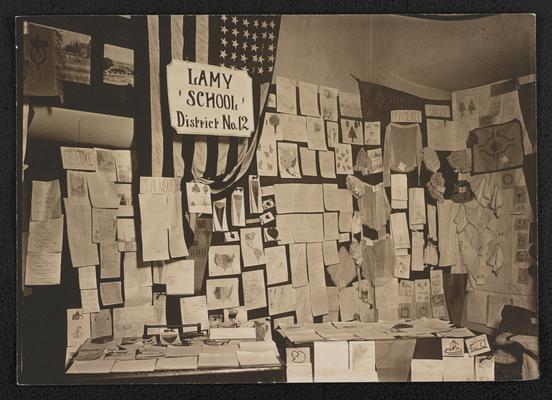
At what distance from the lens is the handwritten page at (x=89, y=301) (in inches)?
66.2

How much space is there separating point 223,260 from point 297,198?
0.97 ft

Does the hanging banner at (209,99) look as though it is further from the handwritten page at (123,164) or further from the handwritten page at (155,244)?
the handwritten page at (155,244)

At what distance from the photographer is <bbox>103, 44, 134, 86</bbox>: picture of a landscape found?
5.51 feet

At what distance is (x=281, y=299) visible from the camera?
174cm

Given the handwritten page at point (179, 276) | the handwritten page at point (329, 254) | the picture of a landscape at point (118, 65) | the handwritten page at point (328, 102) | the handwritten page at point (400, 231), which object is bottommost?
the handwritten page at point (179, 276)

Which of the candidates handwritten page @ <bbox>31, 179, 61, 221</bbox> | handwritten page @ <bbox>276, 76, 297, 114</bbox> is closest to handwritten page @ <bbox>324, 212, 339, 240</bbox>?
handwritten page @ <bbox>276, 76, 297, 114</bbox>

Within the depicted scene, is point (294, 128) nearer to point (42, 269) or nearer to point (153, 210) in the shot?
point (153, 210)

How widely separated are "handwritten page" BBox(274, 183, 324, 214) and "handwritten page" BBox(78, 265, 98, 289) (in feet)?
1.95

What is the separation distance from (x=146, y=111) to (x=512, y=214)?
1.17 metres

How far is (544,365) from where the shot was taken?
1780mm

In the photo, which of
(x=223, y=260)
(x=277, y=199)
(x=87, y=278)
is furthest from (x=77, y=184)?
(x=277, y=199)

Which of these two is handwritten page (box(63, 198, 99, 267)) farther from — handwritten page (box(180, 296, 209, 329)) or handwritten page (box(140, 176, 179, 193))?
handwritten page (box(180, 296, 209, 329))

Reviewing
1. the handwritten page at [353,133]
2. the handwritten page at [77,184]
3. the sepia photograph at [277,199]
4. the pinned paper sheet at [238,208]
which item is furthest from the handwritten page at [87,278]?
the handwritten page at [353,133]

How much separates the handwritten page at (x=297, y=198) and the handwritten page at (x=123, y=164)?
0.45m
